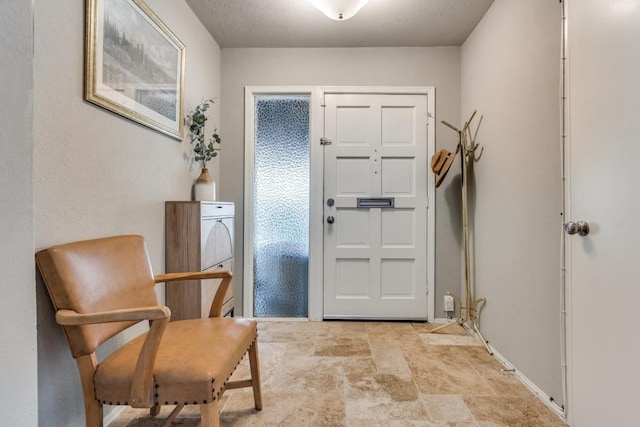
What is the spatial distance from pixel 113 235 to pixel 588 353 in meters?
2.18

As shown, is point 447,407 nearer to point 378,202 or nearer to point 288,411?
point 288,411

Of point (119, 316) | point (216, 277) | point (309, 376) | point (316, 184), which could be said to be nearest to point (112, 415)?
point (216, 277)

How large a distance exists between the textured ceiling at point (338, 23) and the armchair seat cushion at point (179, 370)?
2.28 meters

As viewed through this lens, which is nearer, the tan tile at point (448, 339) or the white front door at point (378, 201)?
the tan tile at point (448, 339)

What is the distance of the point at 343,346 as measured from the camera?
243 centimetres

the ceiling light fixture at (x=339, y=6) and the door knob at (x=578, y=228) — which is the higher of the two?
the ceiling light fixture at (x=339, y=6)

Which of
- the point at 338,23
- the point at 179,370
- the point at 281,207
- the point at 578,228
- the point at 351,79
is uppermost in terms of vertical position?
the point at 338,23

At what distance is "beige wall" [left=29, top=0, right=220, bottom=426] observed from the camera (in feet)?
3.89

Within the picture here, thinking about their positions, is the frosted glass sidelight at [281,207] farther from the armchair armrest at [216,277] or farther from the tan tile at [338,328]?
the armchair armrest at [216,277]

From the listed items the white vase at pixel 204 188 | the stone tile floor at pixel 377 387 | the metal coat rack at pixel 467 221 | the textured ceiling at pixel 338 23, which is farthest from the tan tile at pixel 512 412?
the textured ceiling at pixel 338 23

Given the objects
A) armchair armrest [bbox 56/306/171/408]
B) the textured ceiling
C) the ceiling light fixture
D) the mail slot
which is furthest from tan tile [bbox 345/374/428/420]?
the textured ceiling

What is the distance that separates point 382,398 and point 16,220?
5.64ft

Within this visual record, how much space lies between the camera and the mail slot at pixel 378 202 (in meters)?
2.98

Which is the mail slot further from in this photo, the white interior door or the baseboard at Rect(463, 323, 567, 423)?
the white interior door
